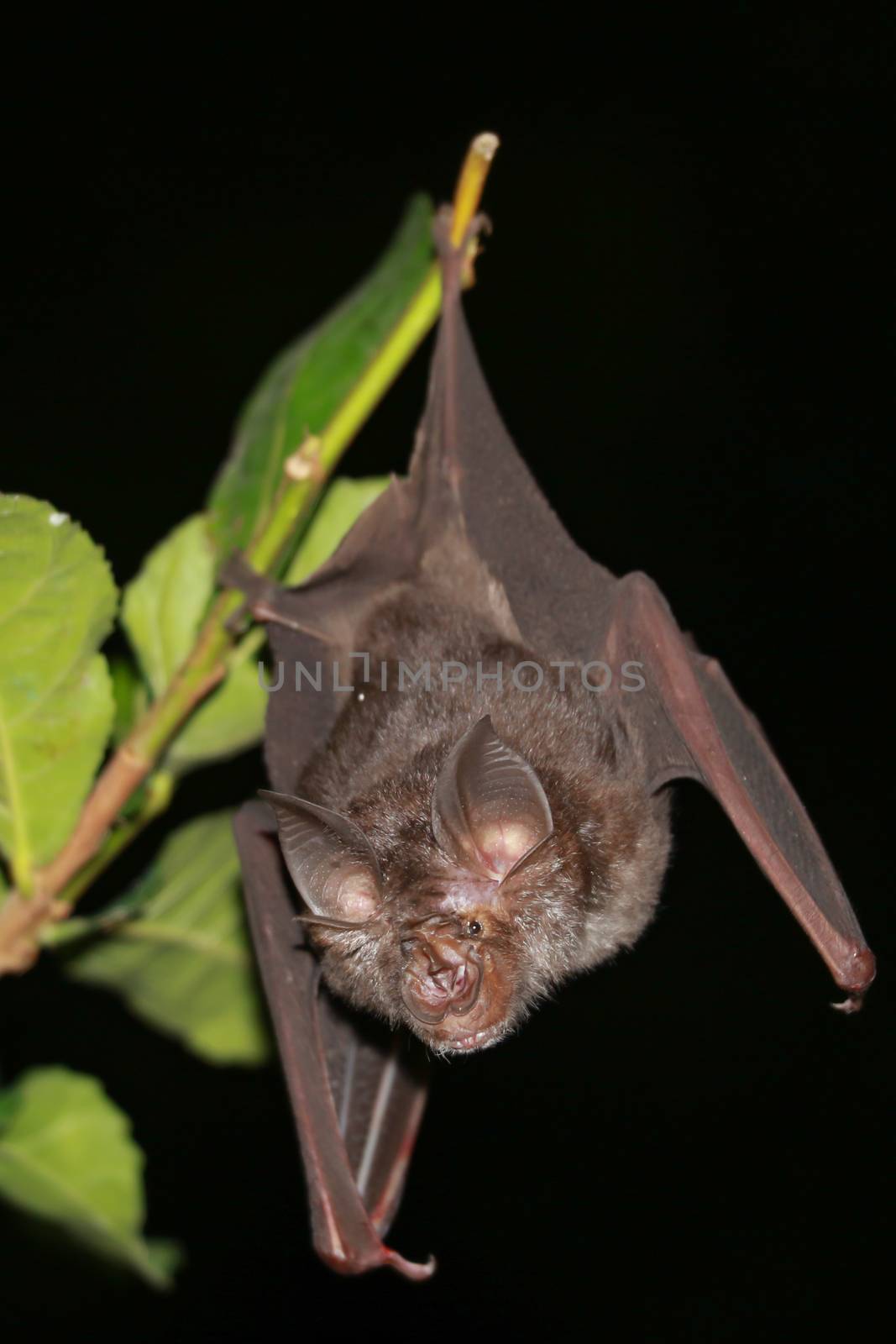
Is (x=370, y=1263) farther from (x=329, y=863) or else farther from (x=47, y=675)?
(x=47, y=675)

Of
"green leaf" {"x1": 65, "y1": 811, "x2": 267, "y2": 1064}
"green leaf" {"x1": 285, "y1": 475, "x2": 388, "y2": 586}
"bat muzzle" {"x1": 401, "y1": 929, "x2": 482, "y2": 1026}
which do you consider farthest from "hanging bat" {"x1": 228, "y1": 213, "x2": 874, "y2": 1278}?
"green leaf" {"x1": 65, "y1": 811, "x2": 267, "y2": 1064}

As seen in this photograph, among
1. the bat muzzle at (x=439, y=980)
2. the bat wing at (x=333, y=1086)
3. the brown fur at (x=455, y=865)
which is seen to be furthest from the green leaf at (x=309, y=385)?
the bat muzzle at (x=439, y=980)

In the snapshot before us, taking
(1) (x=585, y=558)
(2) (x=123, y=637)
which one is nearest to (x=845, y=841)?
(1) (x=585, y=558)

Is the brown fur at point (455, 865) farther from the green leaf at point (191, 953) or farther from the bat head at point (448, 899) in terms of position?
the green leaf at point (191, 953)

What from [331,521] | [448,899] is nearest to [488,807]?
[448,899]

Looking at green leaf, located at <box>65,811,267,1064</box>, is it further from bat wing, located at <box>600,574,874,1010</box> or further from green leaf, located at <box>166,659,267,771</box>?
bat wing, located at <box>600,574,874,1010</box>

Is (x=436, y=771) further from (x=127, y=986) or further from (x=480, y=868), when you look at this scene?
(x=127, y=986)
